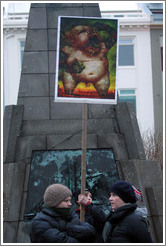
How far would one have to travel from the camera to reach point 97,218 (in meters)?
5.09

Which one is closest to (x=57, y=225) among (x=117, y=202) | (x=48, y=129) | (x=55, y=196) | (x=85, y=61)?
(x=55, y=196)

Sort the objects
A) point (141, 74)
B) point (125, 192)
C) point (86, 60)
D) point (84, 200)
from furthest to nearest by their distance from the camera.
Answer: point (141, 74) → point (86, 60) → point (84, 200) → point (125, 192)

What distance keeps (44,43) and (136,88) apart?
1688 centimetres

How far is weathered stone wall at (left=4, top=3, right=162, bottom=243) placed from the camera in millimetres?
7406

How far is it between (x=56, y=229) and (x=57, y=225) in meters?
0.07

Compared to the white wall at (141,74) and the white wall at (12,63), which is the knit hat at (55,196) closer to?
the white wall at (141,74)

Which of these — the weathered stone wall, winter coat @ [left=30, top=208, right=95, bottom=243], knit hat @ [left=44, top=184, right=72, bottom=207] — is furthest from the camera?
the weathered stone wall

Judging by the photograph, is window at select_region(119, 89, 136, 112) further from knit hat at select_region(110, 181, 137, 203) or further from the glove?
knit hat at select_region(110, 181, 137, 203)

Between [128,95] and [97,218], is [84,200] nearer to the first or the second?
[97,218]

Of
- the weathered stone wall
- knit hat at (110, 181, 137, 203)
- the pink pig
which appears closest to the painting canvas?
the pink pig

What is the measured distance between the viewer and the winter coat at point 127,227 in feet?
13.4

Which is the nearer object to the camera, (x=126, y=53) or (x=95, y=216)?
(x=95, y=216)

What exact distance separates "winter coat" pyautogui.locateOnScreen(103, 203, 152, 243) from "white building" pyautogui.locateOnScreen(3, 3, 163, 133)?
2041 cm

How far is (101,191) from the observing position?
23.9 feet
